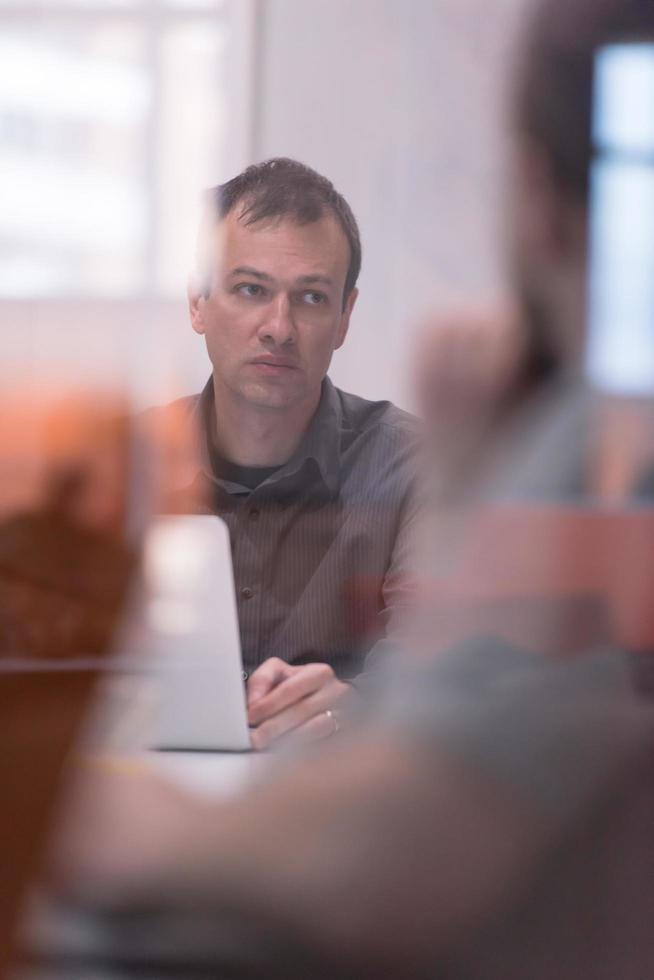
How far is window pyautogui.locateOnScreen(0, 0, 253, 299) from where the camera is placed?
524 millimetres

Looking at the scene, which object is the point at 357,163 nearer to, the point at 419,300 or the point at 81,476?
the point at 419,300

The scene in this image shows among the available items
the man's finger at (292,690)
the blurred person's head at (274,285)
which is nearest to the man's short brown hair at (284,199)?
the blurred person's head at (274,285)

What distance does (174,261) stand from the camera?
1.80ft

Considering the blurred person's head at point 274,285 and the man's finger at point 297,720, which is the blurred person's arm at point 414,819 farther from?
the blurred person's head at point 274,285

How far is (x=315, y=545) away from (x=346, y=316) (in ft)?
0.43

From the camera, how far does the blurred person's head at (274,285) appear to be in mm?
542

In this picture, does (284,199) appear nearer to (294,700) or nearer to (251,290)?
(251,290)

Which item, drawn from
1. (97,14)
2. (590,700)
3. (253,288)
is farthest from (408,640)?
(97,14)

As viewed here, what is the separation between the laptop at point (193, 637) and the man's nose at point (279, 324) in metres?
0.11

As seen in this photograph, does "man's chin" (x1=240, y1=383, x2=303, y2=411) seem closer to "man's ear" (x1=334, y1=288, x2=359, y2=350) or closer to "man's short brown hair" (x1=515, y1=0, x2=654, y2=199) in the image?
"man's ear" (x1=334, y1=288, x2=359, y2=350)

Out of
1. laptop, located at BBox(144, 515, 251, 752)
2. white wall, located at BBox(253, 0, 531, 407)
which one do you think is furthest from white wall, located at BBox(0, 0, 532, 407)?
laptop, located at BBox(144, 515, 251, 752)

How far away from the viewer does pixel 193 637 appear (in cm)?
58

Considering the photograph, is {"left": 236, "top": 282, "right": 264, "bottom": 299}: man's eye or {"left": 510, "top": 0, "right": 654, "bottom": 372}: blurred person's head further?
{"left": 236, "top": 282, "right": 264, "bottom": 299}: man's eye

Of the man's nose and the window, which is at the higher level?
the window
